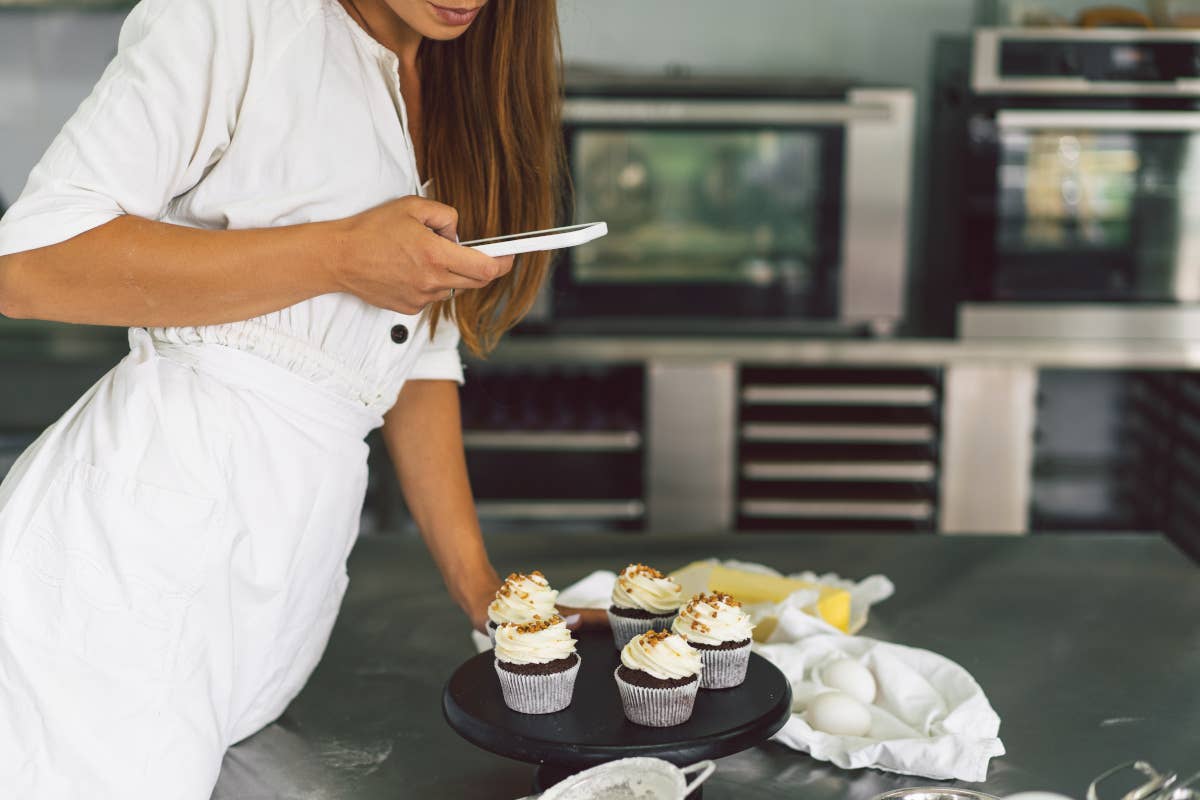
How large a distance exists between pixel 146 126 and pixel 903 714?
2.80ft

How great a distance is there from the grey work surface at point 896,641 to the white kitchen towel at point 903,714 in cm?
2

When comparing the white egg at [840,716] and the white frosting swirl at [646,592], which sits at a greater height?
the white frosting swirl at [646,592]

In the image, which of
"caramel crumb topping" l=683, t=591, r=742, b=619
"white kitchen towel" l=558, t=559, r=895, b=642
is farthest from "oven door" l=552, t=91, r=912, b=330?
"caramel crumb topping" l=683, t=591, r=742, b=619

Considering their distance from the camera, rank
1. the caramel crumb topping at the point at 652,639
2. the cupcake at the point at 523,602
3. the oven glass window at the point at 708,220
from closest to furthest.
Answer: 1. the caramel crumb topping at the point at 652,639
2. the cupcake at the point at 523,602
3. the oven glass window at the point at 708,220

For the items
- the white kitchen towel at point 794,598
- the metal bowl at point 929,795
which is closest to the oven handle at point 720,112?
the white kitchen towel at point 794,598

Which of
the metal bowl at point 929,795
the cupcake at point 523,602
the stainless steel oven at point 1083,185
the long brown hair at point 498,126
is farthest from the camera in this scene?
the stainless steel oven at point 1083,185

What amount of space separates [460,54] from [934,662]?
2.60 ft

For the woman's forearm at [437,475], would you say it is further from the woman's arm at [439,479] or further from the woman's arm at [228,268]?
the woman's arm at [228,268]

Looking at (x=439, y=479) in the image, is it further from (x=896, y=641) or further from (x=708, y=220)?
(x=708, y=220)

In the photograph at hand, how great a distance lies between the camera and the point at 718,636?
104cm

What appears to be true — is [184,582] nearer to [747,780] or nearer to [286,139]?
[286,139]

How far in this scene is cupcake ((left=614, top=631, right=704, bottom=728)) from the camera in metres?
0.95

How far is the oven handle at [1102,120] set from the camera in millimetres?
2855

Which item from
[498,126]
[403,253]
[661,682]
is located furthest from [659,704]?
[498,126]
